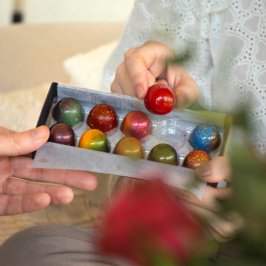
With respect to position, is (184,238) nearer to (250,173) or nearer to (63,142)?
(250,173)

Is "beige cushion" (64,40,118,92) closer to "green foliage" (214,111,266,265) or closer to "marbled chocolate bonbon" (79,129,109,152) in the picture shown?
"marbled chocolate bonbon" (79,129,109,152)

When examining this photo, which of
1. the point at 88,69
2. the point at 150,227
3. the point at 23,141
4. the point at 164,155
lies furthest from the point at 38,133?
the point at 88,69

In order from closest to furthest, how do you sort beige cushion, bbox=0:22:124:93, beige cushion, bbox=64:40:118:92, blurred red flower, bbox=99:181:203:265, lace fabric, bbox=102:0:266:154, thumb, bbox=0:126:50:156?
blurred red flower, bbox=99:181:203:265 < thumb, bbox=0:126:50:156 < lace fabric, bbox=102:0:266:154 < beige cushion, bbox=64:40:118:92 < beige cushion, bbox=0:22:124:93

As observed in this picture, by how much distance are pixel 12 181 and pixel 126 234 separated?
515 millimetres

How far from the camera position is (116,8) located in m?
1.79

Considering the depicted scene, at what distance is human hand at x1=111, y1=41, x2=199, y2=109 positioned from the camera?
549 mm

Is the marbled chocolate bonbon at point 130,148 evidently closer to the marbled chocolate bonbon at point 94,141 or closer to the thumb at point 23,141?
the marbled chocolate bonbon at point 94,141

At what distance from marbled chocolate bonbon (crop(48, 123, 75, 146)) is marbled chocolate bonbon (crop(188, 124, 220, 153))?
0.26 meters

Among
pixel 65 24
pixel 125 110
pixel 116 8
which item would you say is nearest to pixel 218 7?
pixel 125 110

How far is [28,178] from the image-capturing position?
Answer: 0.61 m

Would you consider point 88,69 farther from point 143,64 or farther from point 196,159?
point 196,159

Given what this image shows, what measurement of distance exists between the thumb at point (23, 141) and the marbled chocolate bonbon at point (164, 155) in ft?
0.67

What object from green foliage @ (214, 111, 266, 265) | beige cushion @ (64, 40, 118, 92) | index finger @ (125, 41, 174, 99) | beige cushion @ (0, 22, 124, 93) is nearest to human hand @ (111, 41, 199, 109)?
index finger @ (125, 41, 174, 99)

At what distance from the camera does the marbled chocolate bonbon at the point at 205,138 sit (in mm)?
592
